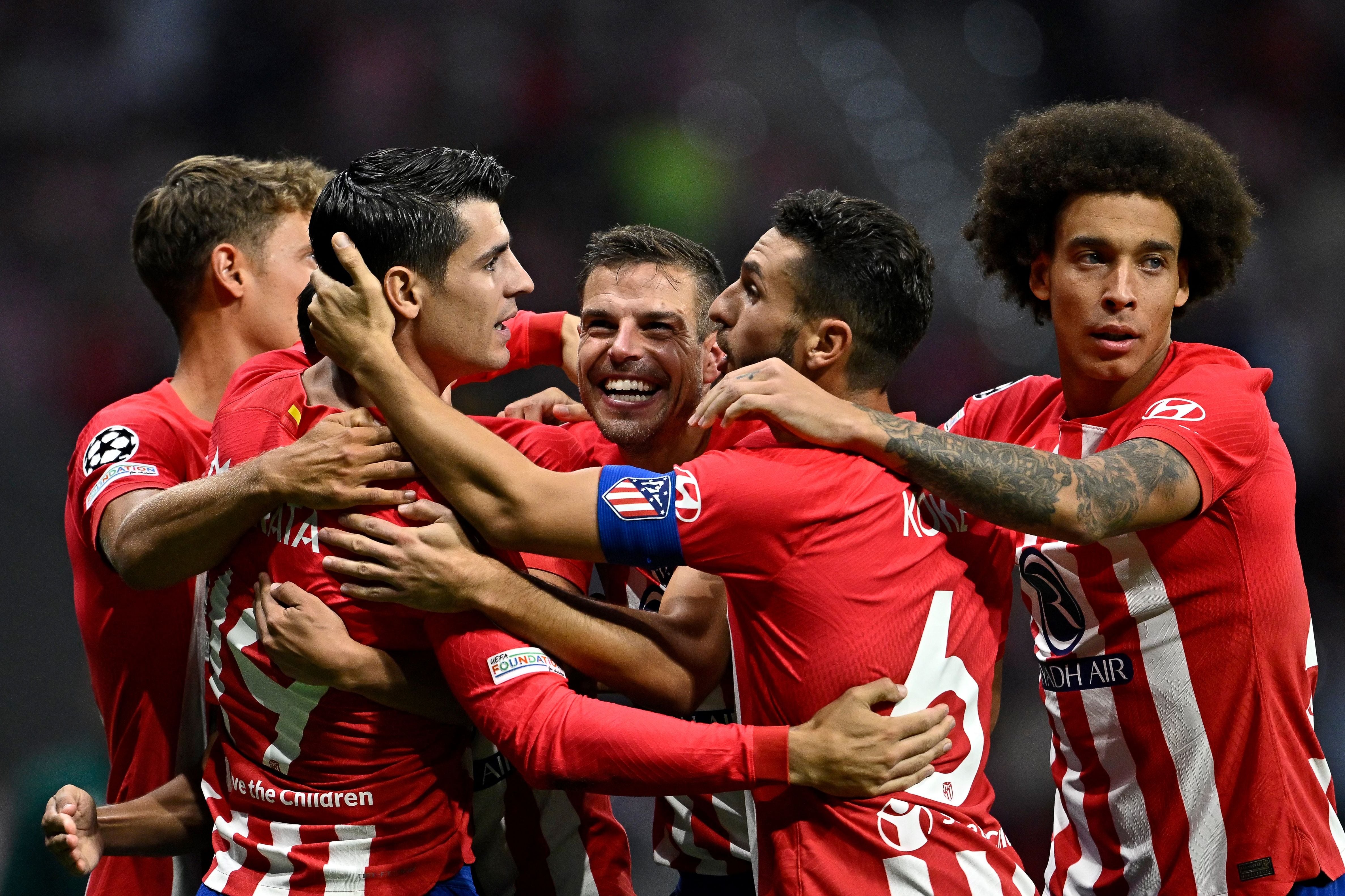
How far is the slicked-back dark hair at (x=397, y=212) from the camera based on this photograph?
9.48 ft

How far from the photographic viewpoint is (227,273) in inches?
171

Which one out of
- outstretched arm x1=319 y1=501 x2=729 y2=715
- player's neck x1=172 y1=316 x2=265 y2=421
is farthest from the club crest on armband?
player's neck x1=172 y1=316 x2=265 y2=421

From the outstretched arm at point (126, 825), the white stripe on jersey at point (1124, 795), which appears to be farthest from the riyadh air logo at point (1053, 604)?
the outstretched arm at point (126, 825)

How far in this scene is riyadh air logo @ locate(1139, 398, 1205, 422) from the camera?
301 centimetres

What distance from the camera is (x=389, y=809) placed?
2.77 metres

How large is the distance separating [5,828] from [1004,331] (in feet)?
21.7

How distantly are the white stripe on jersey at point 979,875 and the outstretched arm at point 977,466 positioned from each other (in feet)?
2.48

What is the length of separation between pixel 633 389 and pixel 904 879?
5.64 feet

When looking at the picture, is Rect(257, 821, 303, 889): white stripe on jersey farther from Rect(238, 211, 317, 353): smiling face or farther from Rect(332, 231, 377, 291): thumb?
Rect(238, 211, 317, 353): smiling face

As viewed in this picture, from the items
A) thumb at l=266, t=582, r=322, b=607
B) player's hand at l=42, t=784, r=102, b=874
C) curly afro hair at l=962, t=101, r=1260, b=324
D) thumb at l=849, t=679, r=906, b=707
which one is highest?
curly afro hair at l=962, t=101, r=1260, b=324

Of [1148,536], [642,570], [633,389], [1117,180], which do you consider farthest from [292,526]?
[1117,180]

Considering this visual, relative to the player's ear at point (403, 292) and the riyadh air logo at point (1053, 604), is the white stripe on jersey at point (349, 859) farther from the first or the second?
the riyadh air logo at point (1053, 604)

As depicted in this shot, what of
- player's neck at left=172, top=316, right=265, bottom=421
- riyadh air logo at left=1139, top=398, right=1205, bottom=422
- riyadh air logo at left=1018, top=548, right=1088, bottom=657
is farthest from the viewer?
player's neck at left=172, top=316, right=265, bottom=421

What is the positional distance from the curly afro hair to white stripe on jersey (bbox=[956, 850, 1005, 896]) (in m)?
1.81
